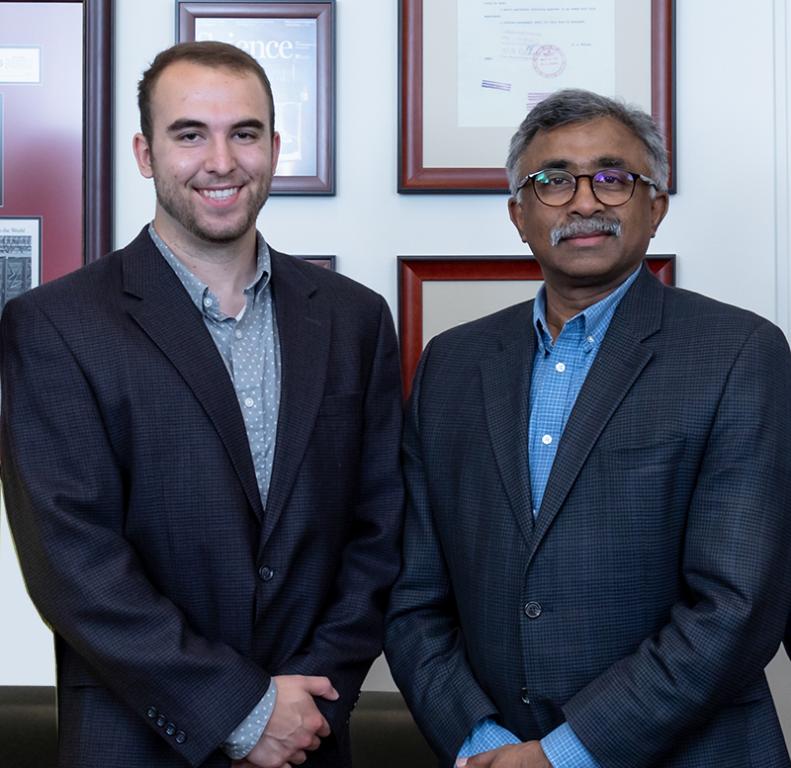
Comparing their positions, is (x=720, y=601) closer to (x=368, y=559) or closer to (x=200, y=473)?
(x=368, y=559)

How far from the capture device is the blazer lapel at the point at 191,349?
166cm

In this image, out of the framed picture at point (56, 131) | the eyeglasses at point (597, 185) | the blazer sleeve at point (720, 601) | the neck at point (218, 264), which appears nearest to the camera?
the blazer sleeve at point (720, 601)

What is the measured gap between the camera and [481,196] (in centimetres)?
235

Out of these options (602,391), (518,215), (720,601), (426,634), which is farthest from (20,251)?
(720,601)

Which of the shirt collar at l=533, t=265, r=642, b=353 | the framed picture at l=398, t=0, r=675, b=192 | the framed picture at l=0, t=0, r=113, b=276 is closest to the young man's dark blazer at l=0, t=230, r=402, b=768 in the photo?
the shirt collar at l=533, t=265, r=642, b=353

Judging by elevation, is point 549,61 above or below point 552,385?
above

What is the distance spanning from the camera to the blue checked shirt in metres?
1.62

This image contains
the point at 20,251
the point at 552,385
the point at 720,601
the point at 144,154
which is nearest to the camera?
the point at 720,601

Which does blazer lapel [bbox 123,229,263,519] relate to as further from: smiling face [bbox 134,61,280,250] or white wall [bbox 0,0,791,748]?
white wall [bbox 0,0,791,748]

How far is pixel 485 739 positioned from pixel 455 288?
1.00m

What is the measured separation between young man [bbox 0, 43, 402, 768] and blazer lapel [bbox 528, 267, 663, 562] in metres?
0.31

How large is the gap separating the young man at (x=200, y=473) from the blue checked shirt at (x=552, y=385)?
24 centimetres

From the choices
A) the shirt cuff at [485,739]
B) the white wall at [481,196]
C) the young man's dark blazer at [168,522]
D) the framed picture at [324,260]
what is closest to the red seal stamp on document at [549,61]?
the white wall at [481,196]

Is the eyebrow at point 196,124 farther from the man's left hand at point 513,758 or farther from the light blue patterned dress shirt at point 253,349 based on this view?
the man's left hand at point 513,758
